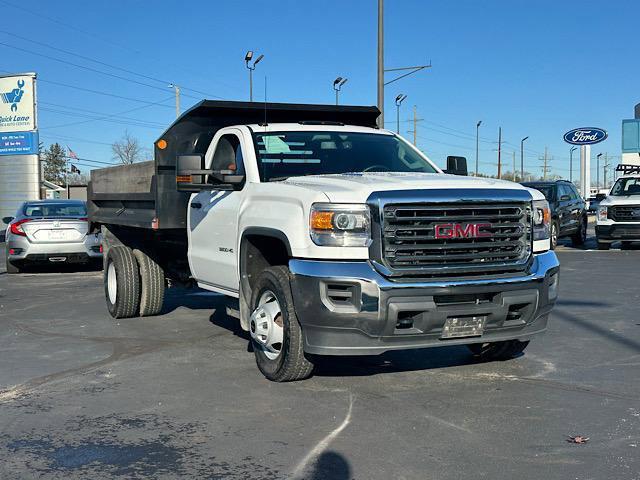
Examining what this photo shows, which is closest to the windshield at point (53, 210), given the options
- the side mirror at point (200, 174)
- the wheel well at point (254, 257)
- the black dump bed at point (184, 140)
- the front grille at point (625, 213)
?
the black dump bed at point (184, 140)

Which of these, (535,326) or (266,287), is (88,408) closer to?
(266,287)

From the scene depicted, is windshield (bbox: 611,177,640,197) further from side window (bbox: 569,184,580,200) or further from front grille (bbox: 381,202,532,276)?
front grille (bbox: 381,202,532,276)

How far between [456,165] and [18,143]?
135ft

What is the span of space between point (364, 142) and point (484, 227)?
214cm

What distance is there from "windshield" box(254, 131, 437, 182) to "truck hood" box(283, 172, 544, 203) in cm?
53

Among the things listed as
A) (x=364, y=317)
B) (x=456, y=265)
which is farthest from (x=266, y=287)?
(x=456, y=265)

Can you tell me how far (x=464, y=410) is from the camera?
5211 millimetres

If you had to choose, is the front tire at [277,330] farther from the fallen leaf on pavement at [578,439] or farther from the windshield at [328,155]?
the fallen leaf on pavement at [578,439]

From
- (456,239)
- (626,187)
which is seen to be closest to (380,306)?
(456,239)

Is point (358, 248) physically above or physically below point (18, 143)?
below

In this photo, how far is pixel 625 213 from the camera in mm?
18516

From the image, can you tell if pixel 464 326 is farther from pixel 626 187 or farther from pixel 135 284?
pixel 626 187

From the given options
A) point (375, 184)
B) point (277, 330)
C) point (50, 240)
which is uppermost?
point (375, 184)

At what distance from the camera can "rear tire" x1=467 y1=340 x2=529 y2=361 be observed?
6.58 m
